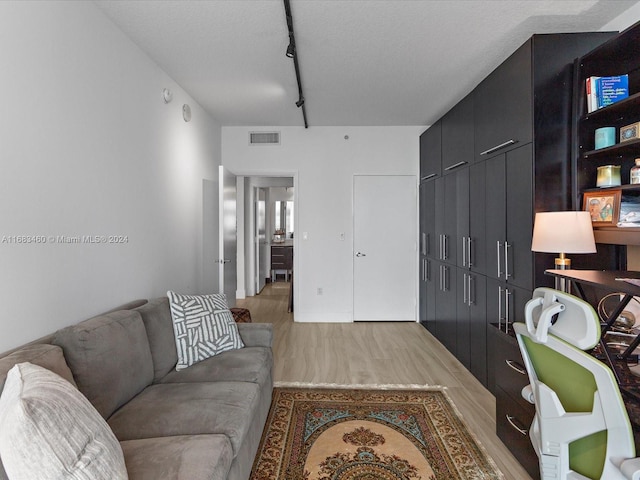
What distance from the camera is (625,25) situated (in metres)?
2.33

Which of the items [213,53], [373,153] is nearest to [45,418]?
[213,53]

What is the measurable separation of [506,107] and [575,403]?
2.20 metres

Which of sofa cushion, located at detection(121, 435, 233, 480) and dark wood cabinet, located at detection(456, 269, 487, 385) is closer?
sofa cushion, located at detection(121, 435, 233, 480)

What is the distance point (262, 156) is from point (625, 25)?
12.7 feet

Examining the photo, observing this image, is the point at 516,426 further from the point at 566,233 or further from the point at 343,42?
the point at 343,42

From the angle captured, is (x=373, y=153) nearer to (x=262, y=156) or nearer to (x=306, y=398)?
(x=262, y=156)

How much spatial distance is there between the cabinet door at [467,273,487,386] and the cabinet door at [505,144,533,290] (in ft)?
1.60

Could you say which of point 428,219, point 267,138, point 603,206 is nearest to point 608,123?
point 603,206

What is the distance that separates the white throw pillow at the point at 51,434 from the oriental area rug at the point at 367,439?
110 centimetres

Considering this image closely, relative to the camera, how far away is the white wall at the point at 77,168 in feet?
5.26

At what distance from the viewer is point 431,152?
4469 mm

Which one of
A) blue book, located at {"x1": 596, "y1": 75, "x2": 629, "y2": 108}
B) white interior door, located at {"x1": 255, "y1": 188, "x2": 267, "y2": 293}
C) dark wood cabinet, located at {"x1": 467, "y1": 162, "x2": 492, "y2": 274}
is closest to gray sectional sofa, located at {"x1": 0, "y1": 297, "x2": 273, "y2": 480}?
dark wood cabinet, located at {"x1": 467, "y1": 162, "x2": 492, "y2": 274}

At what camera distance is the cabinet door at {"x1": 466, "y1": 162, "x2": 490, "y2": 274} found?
3098mm

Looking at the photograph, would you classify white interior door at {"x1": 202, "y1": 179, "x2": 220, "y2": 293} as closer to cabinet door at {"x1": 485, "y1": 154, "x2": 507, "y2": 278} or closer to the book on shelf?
cabinet door at {"x1": 485, "y1": 154, "x2": 507, "y2": 278}
